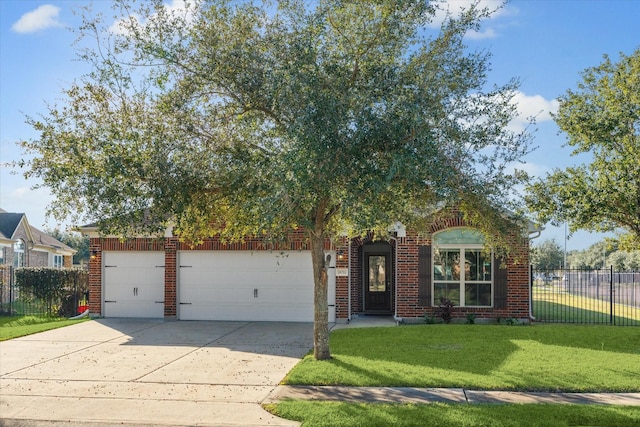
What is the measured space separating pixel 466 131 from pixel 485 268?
845 centimetres

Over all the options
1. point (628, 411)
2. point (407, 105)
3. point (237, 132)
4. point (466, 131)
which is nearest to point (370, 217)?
point (407, 105)

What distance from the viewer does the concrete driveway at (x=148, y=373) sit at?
838 cm

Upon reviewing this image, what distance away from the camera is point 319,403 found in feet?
28.3

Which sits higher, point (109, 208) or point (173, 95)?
point (173, 95)

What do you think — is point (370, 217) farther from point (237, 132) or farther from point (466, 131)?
point (237, 132)

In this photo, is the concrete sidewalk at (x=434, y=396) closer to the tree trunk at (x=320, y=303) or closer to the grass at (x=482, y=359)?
the grass at (x=482, y=359)

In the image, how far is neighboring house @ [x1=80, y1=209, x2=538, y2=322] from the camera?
17.6m

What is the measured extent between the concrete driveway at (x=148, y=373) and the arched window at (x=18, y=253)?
17.8m

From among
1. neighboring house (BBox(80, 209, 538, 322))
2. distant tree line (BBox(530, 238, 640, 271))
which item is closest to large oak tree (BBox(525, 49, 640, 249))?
neighboring house (BBox(80, 209, 538, 322))

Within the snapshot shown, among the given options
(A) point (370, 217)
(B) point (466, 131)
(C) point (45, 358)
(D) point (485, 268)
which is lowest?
(C) point (45, 358)

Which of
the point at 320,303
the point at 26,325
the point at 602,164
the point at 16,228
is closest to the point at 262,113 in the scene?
the point at 320,303

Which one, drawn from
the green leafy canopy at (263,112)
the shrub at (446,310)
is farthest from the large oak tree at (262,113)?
the shrub at (446,310)

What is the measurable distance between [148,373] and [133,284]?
864 centimetres

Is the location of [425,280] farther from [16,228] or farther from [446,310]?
[16,228]
